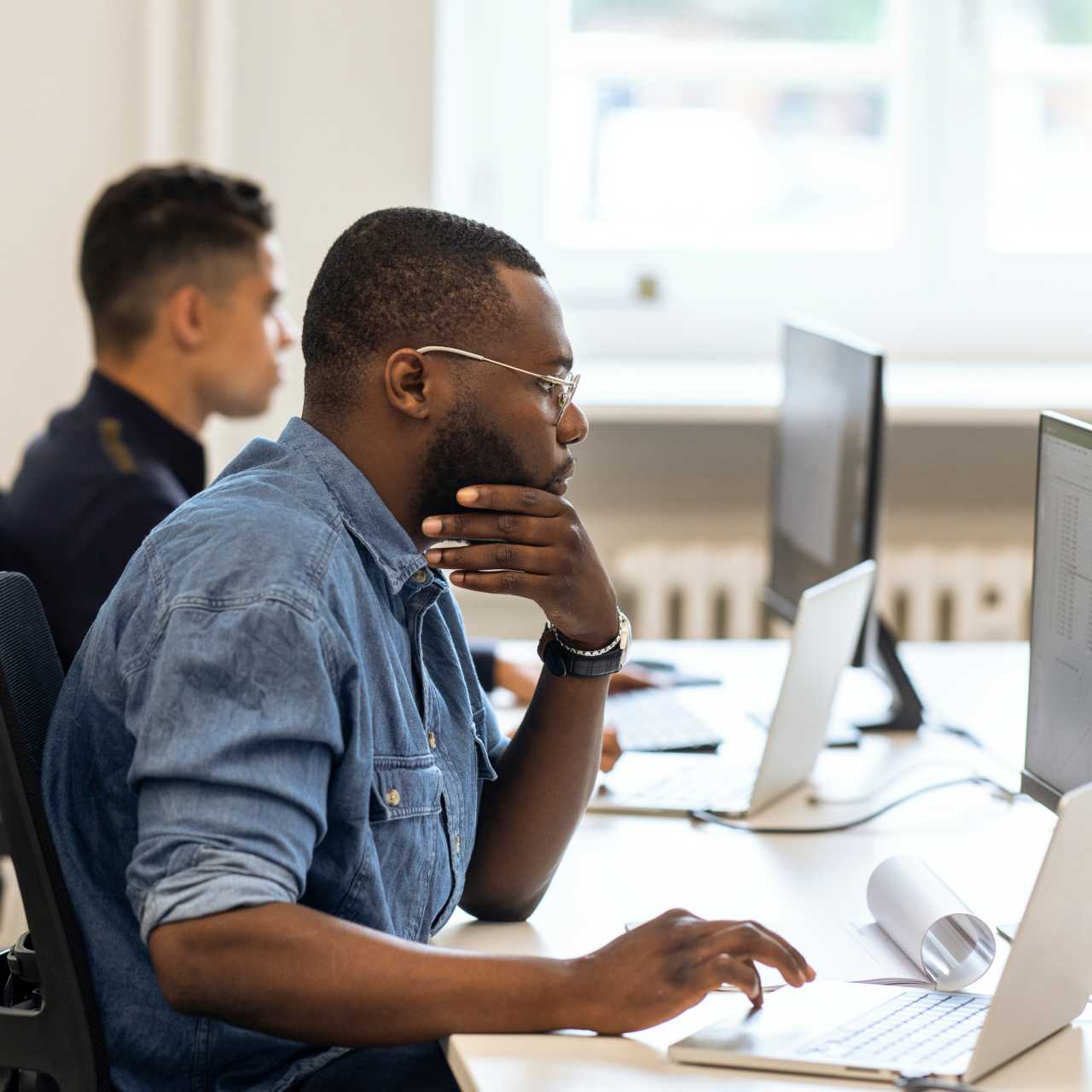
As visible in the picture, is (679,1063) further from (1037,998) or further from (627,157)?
(627,157)

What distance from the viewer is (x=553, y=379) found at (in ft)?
3.83

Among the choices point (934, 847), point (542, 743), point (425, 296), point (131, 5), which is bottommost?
point (934, 847)

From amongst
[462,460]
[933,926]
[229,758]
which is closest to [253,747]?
[229,758]

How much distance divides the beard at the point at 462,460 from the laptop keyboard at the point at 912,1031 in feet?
1.51

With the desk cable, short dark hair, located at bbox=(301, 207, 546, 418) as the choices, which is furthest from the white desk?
short dark hair, located at bbox=(301, 207, 546, 418)

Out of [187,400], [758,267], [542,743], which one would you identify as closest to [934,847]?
[542,743]

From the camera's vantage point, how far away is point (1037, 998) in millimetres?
1034

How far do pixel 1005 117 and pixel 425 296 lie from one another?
252 centimetres

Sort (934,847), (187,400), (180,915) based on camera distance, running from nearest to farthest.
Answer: (180,915) → (934,847) → (187,400)

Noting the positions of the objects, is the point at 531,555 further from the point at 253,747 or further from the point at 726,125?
the point at 726,125

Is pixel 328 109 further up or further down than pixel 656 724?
further up

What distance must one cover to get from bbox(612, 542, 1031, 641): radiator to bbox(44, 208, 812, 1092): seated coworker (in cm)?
172

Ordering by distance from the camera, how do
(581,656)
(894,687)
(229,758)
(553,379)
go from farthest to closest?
(894,687) < (581,656) < (553,379) < (229,758)

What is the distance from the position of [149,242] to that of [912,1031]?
5.50ft
